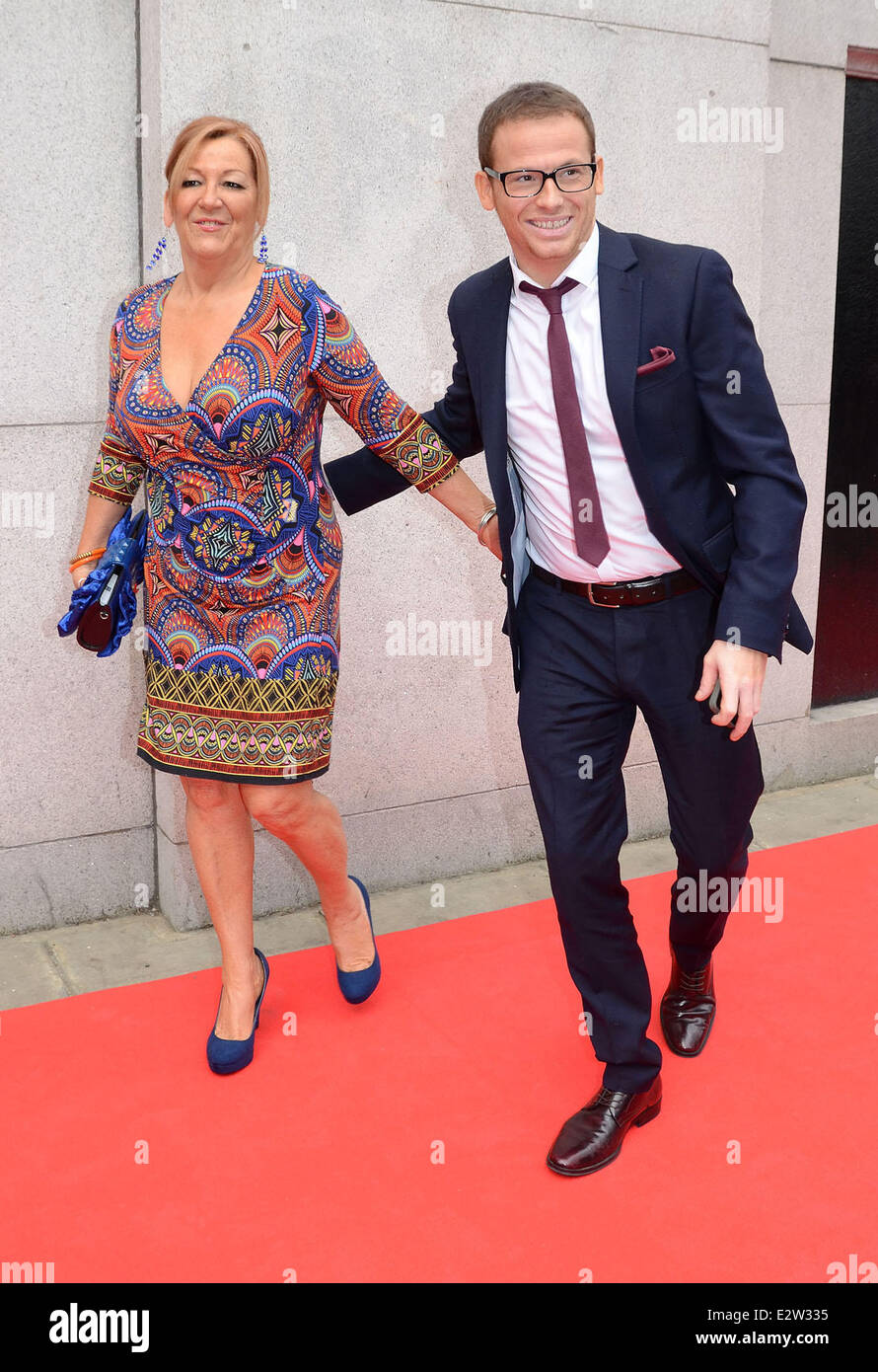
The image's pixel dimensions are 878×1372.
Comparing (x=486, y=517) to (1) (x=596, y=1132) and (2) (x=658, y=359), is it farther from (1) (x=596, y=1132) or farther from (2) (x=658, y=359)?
(1) (x=596, y=1132)

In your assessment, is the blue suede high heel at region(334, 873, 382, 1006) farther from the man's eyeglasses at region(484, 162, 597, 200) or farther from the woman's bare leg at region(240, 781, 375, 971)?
the man's eyeglasses at region(484, 162, 597, 200)

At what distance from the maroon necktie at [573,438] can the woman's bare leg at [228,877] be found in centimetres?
107

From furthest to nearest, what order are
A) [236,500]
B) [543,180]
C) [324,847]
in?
[324,847] < [236,500] < [543,180]

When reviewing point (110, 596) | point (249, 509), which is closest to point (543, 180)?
point (249, 509)

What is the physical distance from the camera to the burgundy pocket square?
104 inches

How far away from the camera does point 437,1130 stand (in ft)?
10.0

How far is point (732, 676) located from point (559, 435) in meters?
0.60

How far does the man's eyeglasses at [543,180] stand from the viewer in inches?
102

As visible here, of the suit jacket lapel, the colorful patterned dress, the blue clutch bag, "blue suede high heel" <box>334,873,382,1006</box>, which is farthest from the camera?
"blue suede high heel" <box>334,873,382,1006</box>

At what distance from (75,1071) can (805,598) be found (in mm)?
3305

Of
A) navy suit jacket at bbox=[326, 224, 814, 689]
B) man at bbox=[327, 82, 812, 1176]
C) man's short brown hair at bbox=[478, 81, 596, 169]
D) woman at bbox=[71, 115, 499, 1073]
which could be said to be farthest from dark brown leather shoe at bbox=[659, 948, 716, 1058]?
man's short brown hair at bbox=[478, 81, 596, 169]

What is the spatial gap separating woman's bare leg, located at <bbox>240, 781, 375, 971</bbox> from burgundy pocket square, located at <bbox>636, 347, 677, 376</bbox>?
1.26 metres
